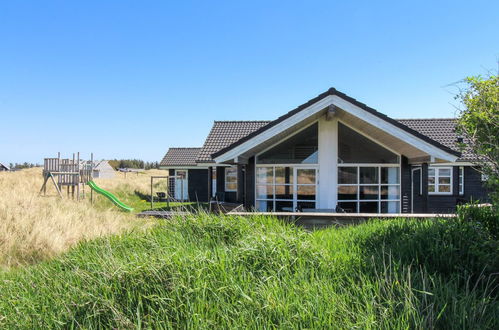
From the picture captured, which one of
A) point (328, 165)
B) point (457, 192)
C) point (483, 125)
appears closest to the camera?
point (483, 125)

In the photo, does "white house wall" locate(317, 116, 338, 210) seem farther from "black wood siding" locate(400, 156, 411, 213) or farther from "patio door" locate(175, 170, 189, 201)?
"patio door" locate(175, 170, 189, 201)

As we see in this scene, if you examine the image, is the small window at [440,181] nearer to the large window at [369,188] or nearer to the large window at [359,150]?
the large window at [369,188]

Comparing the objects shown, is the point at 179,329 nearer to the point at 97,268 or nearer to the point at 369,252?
the point at 97,268

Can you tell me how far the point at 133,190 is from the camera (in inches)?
1099

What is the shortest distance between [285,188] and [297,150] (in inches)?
56.2

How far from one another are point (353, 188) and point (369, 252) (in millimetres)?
6867

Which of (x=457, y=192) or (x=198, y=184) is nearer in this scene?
(x=457, y=192)

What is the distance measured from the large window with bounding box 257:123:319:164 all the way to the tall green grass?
20.7ft

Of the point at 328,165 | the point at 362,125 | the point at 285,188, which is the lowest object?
the point at 285,188

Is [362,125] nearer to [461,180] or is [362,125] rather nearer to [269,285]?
[269,285]

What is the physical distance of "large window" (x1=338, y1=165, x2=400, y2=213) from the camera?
10938 mm

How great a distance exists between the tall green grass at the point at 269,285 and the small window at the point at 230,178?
590 inches

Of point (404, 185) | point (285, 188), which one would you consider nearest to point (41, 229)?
point (285, 188)

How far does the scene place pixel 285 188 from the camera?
11.2 m
